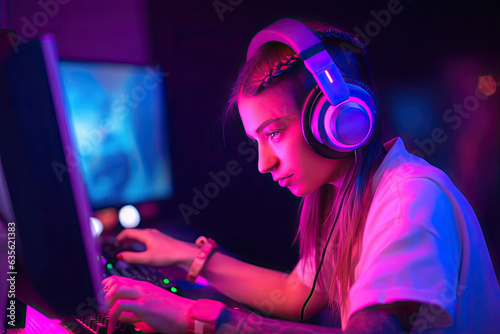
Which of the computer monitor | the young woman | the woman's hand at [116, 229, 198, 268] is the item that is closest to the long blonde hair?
the young woman

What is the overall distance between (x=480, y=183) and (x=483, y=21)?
411mm

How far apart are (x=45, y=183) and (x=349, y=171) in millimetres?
624

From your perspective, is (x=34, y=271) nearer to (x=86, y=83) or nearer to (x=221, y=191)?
(x=221, y=191)

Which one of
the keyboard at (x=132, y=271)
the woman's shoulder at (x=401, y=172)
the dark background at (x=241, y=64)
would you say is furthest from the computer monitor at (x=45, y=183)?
the dark background at (x=241, y=64)

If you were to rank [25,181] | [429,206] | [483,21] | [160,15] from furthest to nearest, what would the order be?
[160,15] < [483,21] < [429,206] < [25,181]

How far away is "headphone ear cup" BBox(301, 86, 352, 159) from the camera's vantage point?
0.80 m

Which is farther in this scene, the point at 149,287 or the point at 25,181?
the point at 149,287

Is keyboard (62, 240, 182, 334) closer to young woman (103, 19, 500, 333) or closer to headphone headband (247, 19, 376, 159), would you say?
young woman (103, 19, 500, 333)

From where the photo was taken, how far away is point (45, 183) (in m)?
0.56

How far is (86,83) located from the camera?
129cm

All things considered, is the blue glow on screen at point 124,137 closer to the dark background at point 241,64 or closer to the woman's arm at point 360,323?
the dark background at point 241,64

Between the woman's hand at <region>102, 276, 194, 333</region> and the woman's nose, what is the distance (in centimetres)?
36

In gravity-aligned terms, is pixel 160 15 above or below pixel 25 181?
above

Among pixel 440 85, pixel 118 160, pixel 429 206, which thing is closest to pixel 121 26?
pixel 118 160
